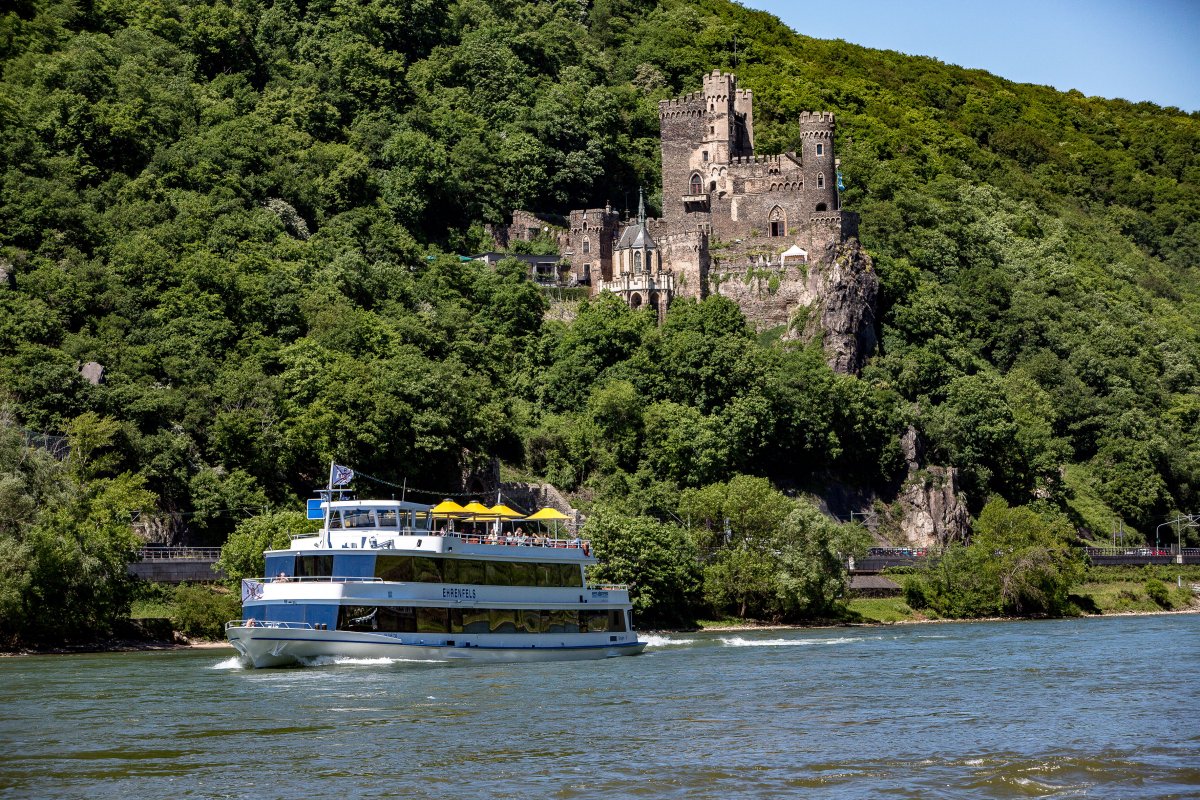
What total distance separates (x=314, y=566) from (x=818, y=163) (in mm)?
70353

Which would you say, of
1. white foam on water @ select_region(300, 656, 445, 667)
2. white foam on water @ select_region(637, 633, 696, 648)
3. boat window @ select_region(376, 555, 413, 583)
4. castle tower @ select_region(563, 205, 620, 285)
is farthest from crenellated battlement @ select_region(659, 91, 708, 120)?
white foam on water @ select_region(300, 656, 445, 667)

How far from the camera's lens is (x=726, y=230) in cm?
12231

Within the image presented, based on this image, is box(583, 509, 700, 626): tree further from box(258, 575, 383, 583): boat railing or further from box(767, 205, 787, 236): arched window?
box(767, 205, 787, 236): arched window

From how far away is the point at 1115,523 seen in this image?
120 m

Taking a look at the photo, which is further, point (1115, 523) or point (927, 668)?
point (1115, 523)

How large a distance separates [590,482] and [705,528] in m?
11.4

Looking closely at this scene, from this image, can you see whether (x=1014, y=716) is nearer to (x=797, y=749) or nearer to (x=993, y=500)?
(x=797, y=749)

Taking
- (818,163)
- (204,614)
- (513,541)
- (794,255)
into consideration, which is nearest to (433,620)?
(513,541)

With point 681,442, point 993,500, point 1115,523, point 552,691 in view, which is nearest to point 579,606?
point 552,691

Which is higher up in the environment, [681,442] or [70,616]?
[681,442]

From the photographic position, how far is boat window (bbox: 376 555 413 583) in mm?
61562

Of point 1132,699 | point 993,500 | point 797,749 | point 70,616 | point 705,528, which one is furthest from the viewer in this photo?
point 993,500

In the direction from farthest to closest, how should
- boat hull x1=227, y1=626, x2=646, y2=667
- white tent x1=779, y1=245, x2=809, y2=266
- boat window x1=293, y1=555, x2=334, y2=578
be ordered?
white tent x1=779, y1=245, x2=809, y2=266
boat window x1=293, y1=555, x2=334, y2=578
boat hull x1=227, y1=626, x2=646, y2=667

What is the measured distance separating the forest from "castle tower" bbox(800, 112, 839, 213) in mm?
7214
